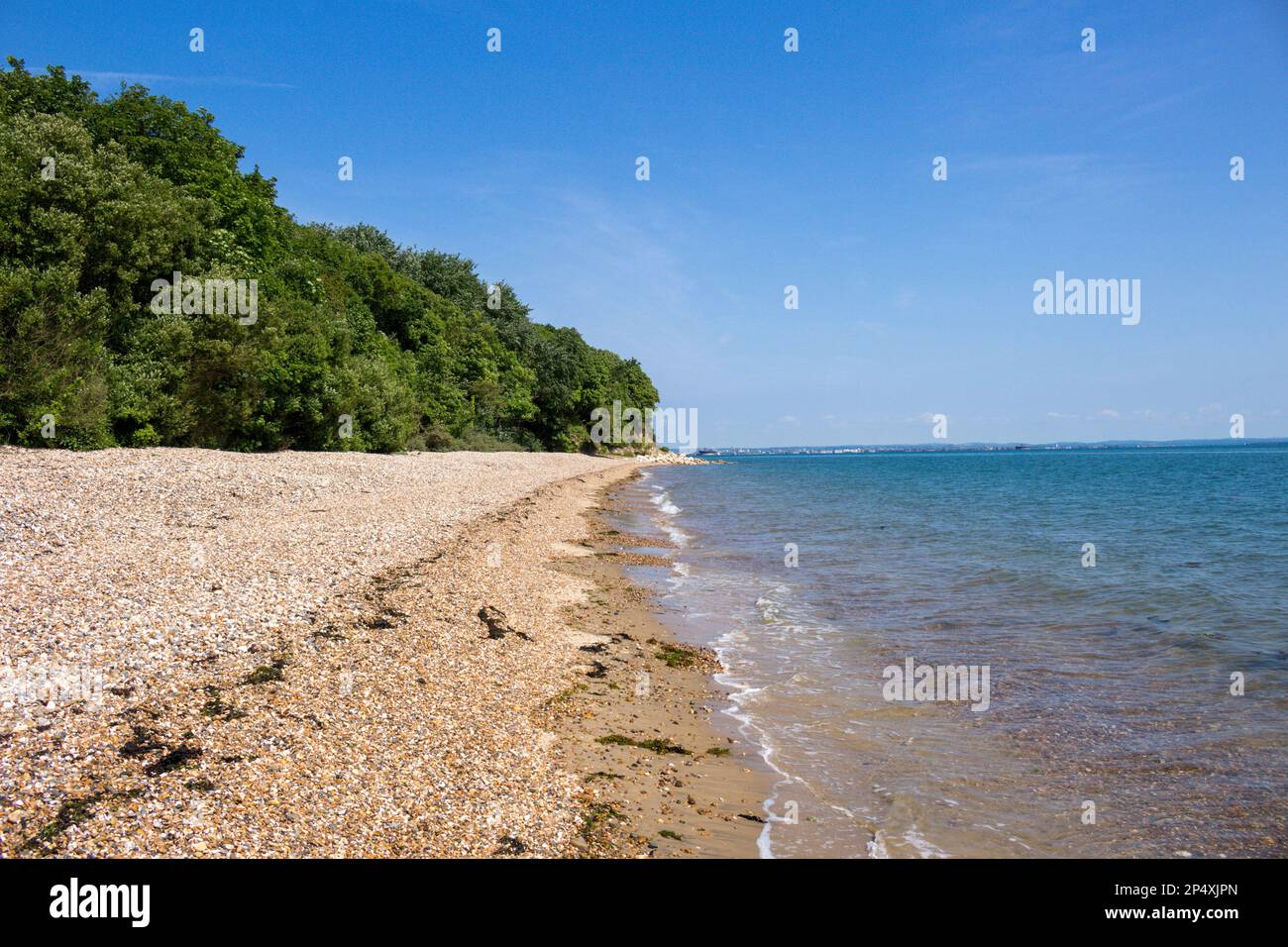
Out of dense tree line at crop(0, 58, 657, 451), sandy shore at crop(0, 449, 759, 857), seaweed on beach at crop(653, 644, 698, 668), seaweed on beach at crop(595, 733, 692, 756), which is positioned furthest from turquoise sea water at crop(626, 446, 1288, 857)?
dense tree line at crop(0, 58, 657, 451)

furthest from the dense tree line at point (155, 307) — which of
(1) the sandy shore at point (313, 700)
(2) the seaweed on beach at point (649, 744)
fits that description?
(2) the seaweed on beach at point (649, 744)

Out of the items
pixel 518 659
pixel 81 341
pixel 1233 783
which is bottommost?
pixel 1233 783

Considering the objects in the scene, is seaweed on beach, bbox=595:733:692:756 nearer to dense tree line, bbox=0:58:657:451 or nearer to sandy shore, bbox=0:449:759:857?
sandy shore, bbox=0:449:759:857

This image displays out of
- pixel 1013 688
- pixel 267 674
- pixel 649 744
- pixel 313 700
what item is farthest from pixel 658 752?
pixel 1013 688

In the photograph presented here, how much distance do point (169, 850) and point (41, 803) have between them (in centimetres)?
114

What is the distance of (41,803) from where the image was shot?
4.90 m

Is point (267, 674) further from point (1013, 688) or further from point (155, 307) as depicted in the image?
point (155, 307)

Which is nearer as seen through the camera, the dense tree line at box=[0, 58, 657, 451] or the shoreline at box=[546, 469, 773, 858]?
the shoreline at box=[546, 469, 773, 858]

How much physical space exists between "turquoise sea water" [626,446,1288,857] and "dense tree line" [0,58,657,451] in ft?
67.5

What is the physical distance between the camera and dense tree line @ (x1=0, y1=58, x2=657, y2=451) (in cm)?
2262

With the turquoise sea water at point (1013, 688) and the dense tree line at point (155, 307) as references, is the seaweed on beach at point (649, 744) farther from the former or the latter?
the dense tree line at point (155, 307)

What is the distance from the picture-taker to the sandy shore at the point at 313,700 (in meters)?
5.28
